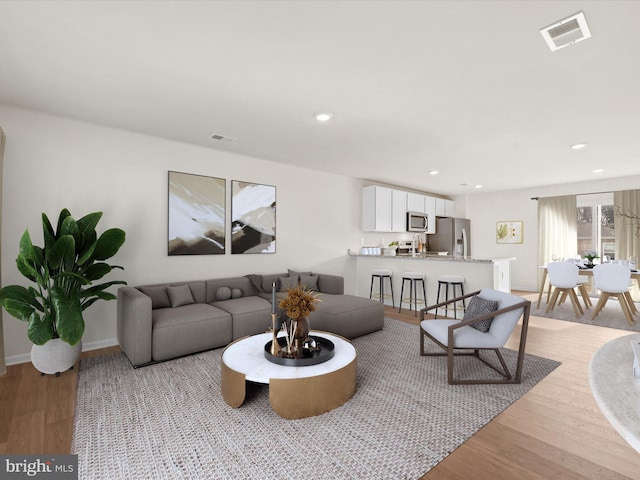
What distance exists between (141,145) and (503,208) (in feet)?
26.4

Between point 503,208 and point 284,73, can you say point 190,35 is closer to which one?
point 284,73

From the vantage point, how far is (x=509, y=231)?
8.13 metres

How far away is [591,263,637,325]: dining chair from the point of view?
16.1 feet

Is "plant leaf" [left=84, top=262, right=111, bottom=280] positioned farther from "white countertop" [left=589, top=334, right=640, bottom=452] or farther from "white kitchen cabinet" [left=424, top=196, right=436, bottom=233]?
"white kitchen cabinet" [left=424, top=196, right=436, bottom=233]

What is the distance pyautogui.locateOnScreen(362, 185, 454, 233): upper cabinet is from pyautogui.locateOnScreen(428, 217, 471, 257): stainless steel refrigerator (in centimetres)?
59

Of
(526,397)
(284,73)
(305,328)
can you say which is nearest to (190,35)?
(284,73)

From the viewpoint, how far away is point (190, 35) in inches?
83.5

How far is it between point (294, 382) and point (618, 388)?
5.84 ft

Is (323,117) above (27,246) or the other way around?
above

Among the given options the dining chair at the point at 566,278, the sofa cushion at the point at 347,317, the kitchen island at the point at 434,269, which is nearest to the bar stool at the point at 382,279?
the kitchen island at the point at 434,269

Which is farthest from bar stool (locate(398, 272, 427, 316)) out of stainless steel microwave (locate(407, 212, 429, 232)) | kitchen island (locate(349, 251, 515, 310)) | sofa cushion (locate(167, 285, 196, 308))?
sofa cushion (locate(167, 285, 196, 308))

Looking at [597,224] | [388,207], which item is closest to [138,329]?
[388,207]

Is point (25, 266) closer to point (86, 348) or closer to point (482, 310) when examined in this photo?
point (86, 348)

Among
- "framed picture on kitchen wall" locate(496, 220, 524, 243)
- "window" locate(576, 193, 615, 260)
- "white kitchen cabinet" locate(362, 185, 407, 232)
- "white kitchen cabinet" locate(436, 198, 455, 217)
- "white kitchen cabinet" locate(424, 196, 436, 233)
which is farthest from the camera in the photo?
"white kitchen cabinet" locate(436, 198, 455, 217)
